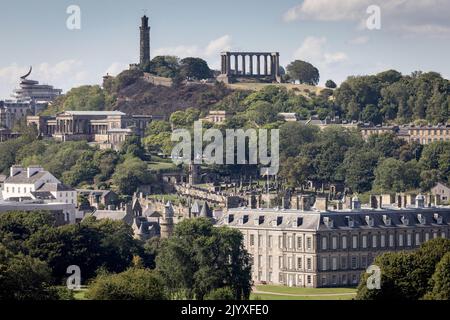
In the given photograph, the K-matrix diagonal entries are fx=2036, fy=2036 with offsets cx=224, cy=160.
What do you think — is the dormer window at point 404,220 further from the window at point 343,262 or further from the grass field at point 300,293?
the grass field at point 300,293

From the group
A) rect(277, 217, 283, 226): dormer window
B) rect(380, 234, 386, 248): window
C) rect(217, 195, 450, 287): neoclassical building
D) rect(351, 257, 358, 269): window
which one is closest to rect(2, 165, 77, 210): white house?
rect(217, 195, 450, 287): neoclassical building

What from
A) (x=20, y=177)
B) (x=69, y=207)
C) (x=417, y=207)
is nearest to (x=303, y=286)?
(x=417, y=207)

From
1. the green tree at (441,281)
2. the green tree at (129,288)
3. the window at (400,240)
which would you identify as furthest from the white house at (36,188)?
the green tree at (441,281)

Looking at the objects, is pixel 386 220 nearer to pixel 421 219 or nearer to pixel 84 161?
pixel 421 219

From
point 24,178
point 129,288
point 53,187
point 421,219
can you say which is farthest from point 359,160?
point 129,288
